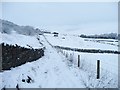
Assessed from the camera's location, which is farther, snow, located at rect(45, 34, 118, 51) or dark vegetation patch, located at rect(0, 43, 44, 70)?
snow, located at rect(45, 34, 118, 51)

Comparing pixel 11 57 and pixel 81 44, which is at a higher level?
pixel 11 57

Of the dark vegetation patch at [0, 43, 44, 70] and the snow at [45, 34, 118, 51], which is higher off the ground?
the dark vegetation patch at [0, 43, 44, 70]

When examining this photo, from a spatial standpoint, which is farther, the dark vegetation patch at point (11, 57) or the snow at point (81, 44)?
the snow at point (81, 44)

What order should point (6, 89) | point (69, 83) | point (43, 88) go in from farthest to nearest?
1. point (69, 83)
2. point (43, 88)
3. point (6, 89)

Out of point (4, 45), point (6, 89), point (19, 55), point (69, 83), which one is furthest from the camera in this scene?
point (19, 55)

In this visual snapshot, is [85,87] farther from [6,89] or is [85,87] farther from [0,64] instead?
[0,64]

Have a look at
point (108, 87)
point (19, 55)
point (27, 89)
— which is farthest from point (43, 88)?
point (19, 55)

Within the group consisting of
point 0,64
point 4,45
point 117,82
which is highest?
point 4,45

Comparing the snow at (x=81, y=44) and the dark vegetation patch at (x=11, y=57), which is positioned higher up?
the dark vegetation patch at (x=11, y=57)

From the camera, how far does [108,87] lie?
1093 centimetres

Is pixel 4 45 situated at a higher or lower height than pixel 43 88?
higher

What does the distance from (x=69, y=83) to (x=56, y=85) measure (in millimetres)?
769

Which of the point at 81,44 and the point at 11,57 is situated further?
the point at 81,44

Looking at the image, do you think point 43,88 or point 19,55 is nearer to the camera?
point 43,88
